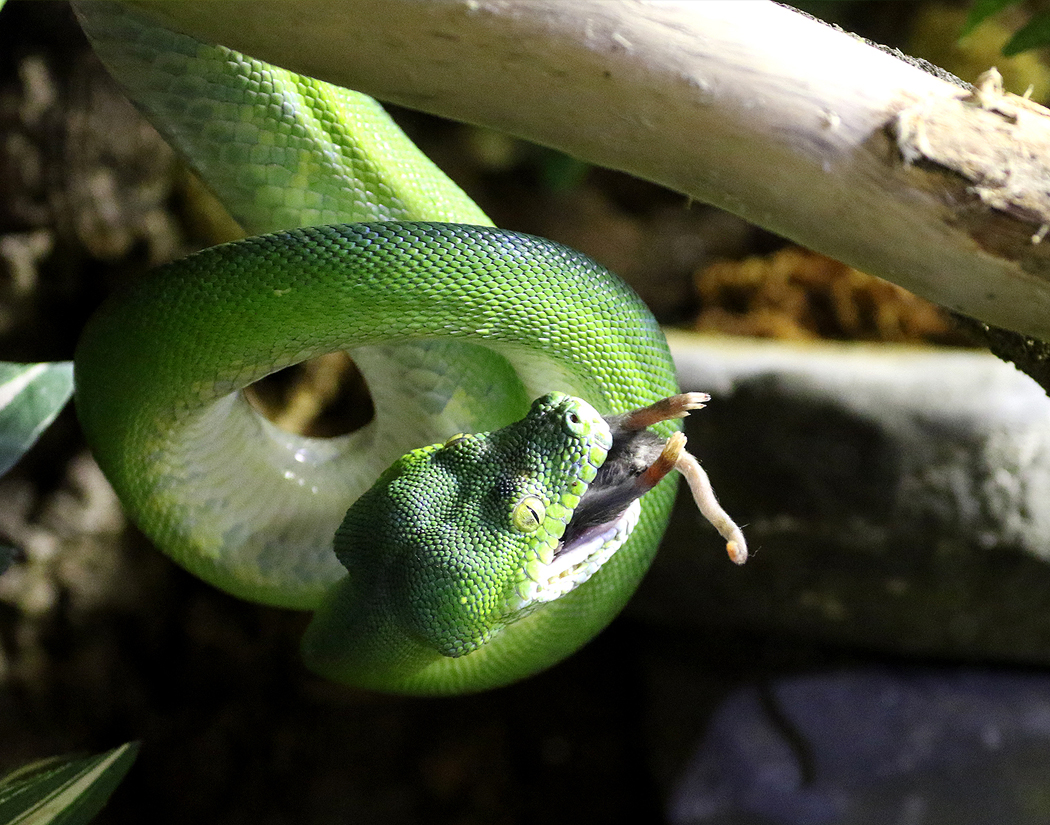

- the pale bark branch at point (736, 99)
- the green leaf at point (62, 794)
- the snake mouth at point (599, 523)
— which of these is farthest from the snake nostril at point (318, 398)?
the pale bark branch at point (736, 99)

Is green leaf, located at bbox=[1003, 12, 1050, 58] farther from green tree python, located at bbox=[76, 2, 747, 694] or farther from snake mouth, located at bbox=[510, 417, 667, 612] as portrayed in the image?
snake mouth, located at bbox=[510, 417, 667, 612]

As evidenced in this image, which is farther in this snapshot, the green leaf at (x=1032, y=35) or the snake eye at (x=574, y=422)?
the green leaf at (x=1032, y=35)

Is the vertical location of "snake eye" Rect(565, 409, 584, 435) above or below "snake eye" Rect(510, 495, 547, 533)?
above

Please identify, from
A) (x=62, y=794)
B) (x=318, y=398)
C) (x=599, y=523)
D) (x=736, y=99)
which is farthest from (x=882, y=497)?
(x=62, y=794)

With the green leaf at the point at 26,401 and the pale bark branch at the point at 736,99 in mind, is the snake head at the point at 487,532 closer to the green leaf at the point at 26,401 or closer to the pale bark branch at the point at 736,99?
the pale bark branch at the point at 736,99

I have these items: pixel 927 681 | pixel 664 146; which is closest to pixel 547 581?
pixel 664 146

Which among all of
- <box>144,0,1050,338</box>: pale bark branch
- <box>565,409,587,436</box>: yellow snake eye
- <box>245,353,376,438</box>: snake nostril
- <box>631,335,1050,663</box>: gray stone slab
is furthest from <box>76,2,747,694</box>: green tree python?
<box>245,353,376,438</box>: snake nostril
